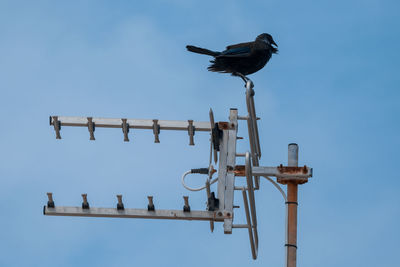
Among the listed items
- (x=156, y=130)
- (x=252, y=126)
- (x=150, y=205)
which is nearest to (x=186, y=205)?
(x=150, y=205)

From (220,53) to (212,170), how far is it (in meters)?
2.01

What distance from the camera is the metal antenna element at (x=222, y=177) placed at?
1205 cm

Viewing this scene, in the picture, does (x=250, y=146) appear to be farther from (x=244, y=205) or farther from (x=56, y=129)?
(x=56, y=129)

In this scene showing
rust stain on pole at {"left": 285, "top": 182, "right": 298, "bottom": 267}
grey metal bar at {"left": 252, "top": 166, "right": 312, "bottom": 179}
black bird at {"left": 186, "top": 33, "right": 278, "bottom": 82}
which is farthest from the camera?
black bird at {"left": 186, "top": 33, "right": 278, "bottom": 82}

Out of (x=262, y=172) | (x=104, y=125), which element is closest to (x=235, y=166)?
(x=262, y=172)

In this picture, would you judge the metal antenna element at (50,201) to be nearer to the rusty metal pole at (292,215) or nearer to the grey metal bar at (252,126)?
the grey metal bar at (252,126)

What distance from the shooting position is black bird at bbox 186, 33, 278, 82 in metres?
14.2

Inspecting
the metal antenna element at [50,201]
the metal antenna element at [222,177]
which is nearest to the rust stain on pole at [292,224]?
the metal antenna element at [222,177]

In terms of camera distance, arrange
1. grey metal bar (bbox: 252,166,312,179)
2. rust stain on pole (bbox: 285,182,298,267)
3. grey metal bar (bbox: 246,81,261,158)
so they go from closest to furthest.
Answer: rust stain on pole (bbox: 285,182,298,267) → grey metal bar (bbox: 252,166,312,179) → grey metal bar (bbox: 246,81,261,158)

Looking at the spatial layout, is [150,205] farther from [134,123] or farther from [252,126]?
[252,126]

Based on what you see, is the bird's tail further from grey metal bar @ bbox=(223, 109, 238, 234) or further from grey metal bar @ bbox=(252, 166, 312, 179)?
grey metal bar @ bbox=(252, 166, 312, 179)

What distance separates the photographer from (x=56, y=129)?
12.9 m

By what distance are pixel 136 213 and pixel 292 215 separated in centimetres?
211

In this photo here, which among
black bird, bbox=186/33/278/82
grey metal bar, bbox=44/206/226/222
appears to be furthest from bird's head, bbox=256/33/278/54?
grey metal bar, bbox=44/206/226/222
